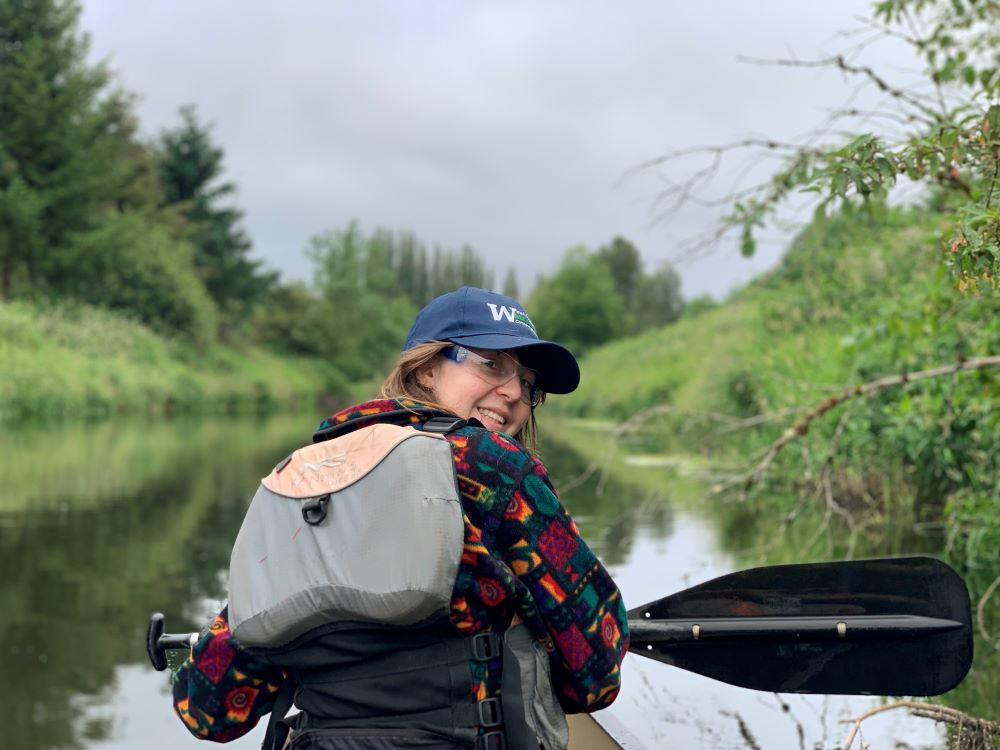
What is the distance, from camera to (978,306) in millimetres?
5199

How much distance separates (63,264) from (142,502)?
20.5 meters

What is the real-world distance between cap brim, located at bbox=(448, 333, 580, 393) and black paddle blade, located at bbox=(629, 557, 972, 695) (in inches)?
26.2

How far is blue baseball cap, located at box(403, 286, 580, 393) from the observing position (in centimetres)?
201

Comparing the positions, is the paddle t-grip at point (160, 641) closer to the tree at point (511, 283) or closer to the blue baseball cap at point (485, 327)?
the blue baseball cap at point (485, 327)

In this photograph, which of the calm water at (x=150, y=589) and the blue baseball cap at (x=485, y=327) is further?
the calm water at (x=150, y=589)

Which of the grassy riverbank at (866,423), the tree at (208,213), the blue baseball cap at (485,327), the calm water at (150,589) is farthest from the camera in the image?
the tree at (208,213)

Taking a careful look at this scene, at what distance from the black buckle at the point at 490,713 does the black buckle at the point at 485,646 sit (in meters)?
0.07

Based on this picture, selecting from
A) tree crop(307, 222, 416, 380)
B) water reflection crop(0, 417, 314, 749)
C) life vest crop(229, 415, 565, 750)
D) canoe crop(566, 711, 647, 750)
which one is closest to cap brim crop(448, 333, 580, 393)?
life vest crop(229, 415, 565, 750)

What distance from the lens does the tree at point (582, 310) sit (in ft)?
194

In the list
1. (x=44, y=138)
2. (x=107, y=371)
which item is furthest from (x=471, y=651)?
(x=44, y=138)

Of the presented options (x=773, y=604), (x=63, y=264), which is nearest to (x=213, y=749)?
(x=773, y=604)

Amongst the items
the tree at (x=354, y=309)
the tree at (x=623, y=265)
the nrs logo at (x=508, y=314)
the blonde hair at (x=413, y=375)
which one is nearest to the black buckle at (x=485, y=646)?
the blonde hair at (x=413, y=375)

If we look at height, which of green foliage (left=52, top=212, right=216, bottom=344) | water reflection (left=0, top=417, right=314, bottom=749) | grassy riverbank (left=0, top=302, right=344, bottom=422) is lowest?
water reflection (left=0, top=417, right=314, bottom=749)

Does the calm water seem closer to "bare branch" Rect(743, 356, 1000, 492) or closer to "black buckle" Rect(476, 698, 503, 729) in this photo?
"black buckle" Rect(476, 698, 503, 729)
